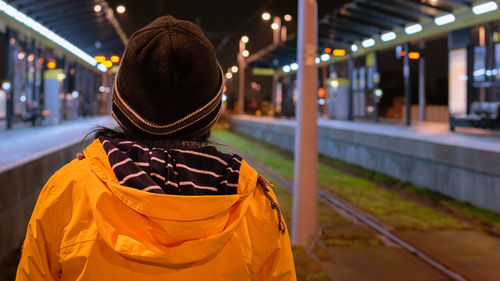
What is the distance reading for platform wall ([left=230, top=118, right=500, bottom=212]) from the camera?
885 cm

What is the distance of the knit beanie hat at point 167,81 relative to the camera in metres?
1.37

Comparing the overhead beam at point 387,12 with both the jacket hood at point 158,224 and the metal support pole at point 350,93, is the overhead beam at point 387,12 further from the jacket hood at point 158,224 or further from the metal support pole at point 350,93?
the jacket hood at point 158,224

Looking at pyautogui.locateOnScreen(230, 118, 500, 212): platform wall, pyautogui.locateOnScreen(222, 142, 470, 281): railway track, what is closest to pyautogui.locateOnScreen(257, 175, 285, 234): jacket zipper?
pyautogui.locateOnScreen(222, 142, 470, 281): railway track

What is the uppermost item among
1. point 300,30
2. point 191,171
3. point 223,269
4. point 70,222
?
point 300,30

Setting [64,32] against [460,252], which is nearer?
[460,252]

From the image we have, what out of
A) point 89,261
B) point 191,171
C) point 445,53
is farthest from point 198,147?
point 445,53

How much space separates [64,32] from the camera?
78.7 ft

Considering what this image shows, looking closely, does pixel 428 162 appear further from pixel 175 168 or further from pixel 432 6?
pixel 175 168

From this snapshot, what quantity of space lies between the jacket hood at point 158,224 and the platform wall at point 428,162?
27.3ft

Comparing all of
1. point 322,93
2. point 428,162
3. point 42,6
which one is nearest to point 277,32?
point 322,93

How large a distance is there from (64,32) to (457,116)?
17662 mm

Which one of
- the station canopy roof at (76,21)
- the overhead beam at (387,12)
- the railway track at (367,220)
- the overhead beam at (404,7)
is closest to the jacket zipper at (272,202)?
the railway track at (367,220)

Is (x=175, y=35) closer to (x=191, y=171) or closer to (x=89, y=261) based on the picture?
(x=191, y=171)

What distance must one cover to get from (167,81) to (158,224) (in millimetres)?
395
